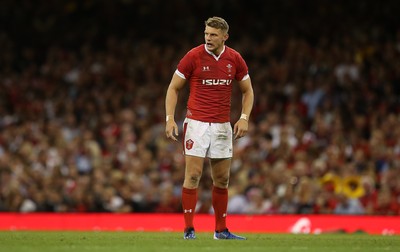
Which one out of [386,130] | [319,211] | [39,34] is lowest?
[319,211]

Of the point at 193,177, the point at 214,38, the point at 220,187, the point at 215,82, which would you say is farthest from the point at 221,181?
the point at 214,38

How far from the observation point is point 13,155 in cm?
2134

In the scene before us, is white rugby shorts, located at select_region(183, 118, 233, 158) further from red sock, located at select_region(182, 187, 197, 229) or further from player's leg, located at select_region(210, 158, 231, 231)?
red sock, located at select_region(182, 187, 197, 229)

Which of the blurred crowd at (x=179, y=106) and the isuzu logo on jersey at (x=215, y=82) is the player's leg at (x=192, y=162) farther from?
the blurred crowd at (x=179, y=106)

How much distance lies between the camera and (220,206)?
11.9 m

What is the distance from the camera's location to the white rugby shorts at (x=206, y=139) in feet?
38.4

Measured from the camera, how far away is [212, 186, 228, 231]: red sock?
39.1 feet

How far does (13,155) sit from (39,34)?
5.51m

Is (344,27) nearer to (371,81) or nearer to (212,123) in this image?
(371,81)

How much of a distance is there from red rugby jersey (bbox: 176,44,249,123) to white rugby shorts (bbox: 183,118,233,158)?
81mm

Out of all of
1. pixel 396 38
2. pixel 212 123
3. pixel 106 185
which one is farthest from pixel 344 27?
pixel 212 123

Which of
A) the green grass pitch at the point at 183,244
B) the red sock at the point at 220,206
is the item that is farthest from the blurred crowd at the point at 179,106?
the red sock at the point at 220,206

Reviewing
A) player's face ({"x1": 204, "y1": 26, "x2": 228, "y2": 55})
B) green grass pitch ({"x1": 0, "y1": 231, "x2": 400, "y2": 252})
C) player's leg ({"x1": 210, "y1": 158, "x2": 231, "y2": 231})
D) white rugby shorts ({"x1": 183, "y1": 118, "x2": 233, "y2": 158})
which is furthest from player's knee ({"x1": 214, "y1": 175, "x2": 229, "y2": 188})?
player's face ({"x1": 204, "y1": 26, "x2": 228, "y2": 55})

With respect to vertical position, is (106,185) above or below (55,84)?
below
